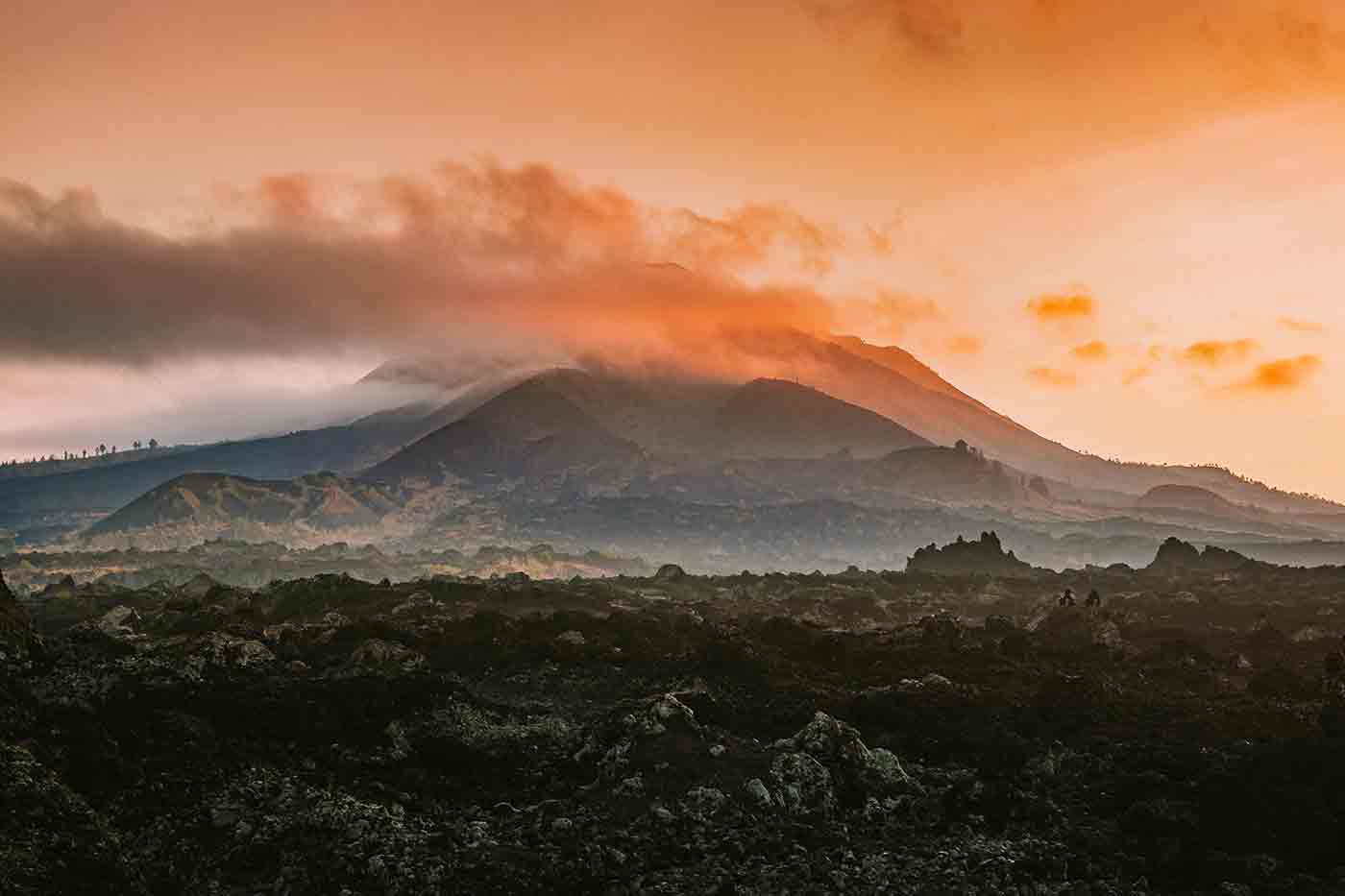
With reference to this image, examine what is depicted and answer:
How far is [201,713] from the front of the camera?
3350 centimetres

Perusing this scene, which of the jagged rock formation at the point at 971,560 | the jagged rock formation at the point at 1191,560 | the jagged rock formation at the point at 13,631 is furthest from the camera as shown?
the jagged rock formation at the point at 971,560

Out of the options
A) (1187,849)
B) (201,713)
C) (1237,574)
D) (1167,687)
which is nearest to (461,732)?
(201,713)

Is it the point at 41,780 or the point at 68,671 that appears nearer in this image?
the point at 41,780

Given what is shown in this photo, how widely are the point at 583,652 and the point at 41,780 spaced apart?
33385 millimetres

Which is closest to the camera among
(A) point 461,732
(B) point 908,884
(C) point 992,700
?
(B) point 908,884

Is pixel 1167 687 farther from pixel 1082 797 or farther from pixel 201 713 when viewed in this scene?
pixel 201 713

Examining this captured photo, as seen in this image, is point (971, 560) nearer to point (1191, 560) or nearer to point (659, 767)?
point (1191, 560)

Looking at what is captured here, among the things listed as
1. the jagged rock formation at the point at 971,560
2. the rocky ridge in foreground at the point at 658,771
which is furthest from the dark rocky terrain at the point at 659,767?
the jagged rock formation at the point at 971,560

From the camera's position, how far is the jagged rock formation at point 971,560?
15605 cm

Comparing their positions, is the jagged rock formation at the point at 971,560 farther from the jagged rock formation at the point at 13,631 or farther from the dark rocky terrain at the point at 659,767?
the jagged rock formation at the point at 13,631

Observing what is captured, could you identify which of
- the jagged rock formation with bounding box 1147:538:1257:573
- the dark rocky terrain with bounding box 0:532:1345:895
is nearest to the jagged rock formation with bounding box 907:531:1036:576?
the jagged rock formation with bounding box 1147:538:1257:573

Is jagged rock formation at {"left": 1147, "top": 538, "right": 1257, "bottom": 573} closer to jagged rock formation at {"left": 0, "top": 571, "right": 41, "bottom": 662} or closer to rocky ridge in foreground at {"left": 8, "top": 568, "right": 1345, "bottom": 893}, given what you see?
rocky ridge in foreground at {"left": 8, "top": 568, "right": 1345, "bottom": 893}

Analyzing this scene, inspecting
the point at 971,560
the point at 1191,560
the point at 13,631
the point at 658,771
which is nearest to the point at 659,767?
the point at 658,771

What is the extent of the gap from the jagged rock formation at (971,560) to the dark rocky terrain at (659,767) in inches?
3978
